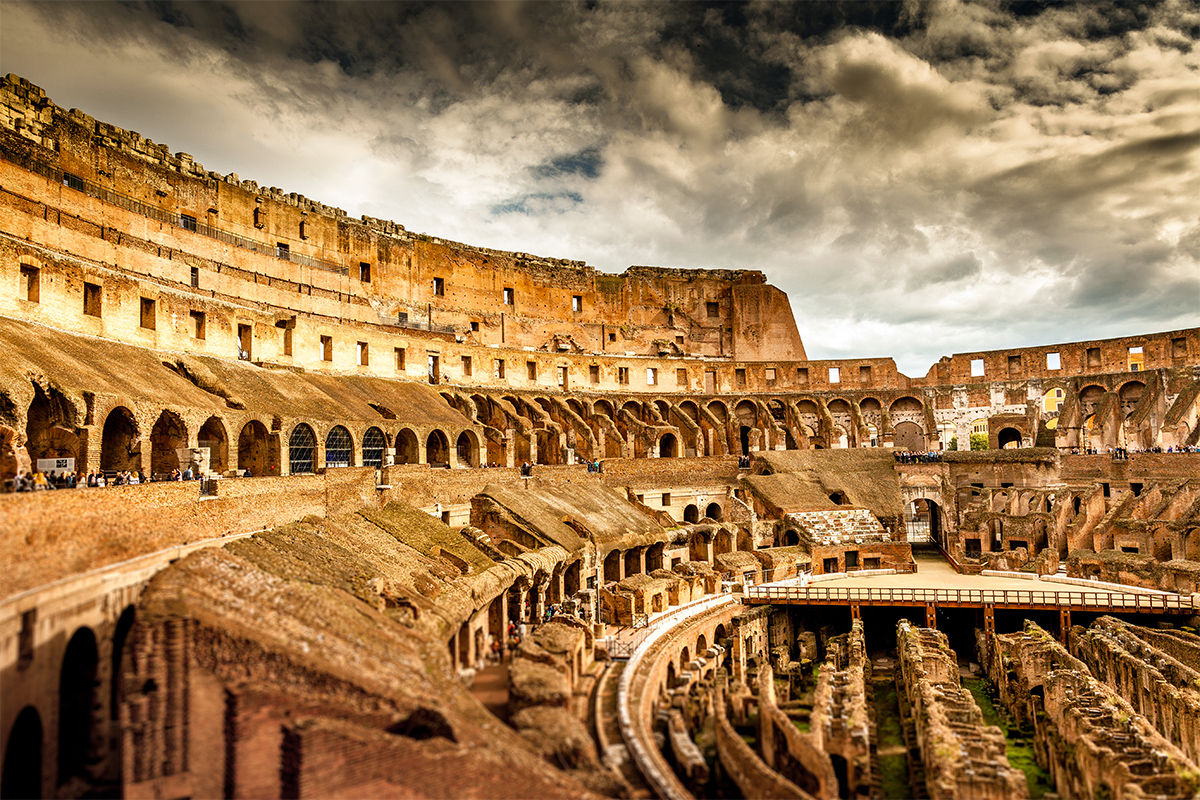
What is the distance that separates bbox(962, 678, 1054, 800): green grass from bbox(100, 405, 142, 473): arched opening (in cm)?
2302

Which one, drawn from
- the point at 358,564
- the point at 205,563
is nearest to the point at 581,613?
the point at 358,564

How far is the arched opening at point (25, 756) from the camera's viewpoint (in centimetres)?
1034

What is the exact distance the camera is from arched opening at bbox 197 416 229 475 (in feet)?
79.4

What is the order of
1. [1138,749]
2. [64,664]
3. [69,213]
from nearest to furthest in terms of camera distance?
[64,664]
[1138,749]
[69,213]

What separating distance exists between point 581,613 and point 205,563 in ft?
43.8

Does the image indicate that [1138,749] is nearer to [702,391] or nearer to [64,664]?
[64,664]

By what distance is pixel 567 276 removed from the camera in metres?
57.0

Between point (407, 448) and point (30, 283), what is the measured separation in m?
14.9

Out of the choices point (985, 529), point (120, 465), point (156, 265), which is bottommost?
point (985, 529)

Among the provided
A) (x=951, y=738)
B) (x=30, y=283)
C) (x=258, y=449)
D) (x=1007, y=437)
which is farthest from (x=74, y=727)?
(x=1007, y=437)

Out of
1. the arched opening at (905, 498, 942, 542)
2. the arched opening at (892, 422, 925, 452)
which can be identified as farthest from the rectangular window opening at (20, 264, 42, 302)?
the arched opening at (892, 422, 925, 452)

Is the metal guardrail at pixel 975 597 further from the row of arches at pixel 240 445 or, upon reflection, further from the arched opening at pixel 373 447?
the arched opening at pixel 373 447

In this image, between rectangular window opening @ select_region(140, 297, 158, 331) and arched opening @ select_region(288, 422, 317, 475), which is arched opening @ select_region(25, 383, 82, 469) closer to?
arched opening @ select_region(288, 422, 317, 475)

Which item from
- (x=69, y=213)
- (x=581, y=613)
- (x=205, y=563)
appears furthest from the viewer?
(x=69, y=213)
